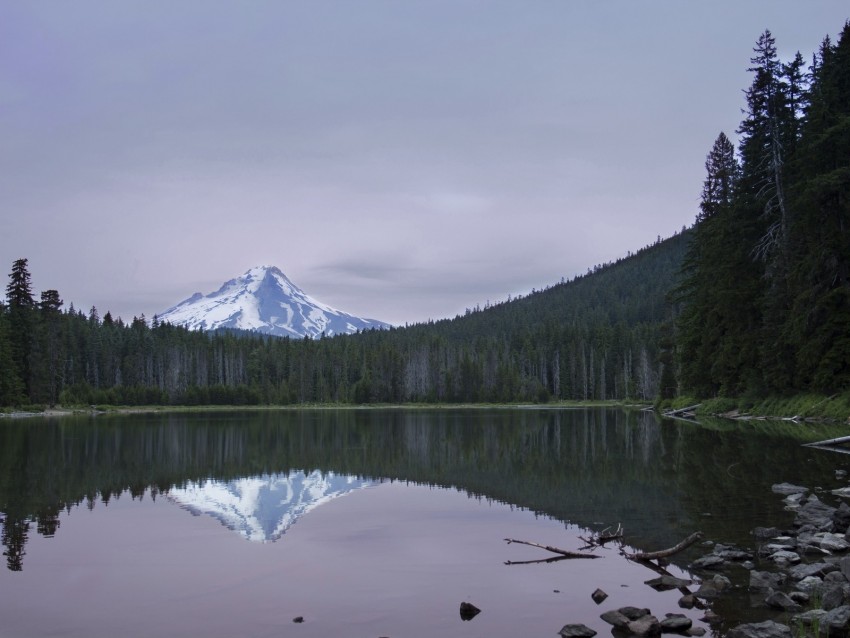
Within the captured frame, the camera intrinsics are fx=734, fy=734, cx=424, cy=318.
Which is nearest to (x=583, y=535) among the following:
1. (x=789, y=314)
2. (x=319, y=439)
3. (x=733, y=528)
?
(x=733, y=528)

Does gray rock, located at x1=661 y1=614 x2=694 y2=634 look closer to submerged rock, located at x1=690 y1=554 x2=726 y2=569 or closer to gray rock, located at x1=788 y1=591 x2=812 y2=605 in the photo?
gray rock, located at x1=788 y1=591 x2=812 y2=605

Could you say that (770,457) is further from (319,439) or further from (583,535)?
(319,439)

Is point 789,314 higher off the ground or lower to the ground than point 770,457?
higher

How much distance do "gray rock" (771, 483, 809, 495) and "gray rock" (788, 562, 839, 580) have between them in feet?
27.2

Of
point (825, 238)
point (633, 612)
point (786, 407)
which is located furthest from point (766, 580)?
point (786, 407)

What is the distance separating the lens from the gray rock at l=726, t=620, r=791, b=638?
9.73 meters

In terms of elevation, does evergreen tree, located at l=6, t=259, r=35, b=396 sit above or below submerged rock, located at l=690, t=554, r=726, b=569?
above

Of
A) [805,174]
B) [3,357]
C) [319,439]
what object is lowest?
[319,439]

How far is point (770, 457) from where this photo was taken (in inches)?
1131

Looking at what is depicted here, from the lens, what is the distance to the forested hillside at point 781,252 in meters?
39.6

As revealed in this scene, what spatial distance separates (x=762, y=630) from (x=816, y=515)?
7.98 meters

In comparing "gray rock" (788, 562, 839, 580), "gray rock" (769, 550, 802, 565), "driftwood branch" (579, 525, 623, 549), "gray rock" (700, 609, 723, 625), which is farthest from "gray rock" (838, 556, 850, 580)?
"driftwood branch" (579, 525, 623, 549)

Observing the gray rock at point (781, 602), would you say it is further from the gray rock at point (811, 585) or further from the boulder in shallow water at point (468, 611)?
the boulder in shallow water at point (468, 611)

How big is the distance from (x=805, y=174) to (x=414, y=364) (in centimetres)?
15040
